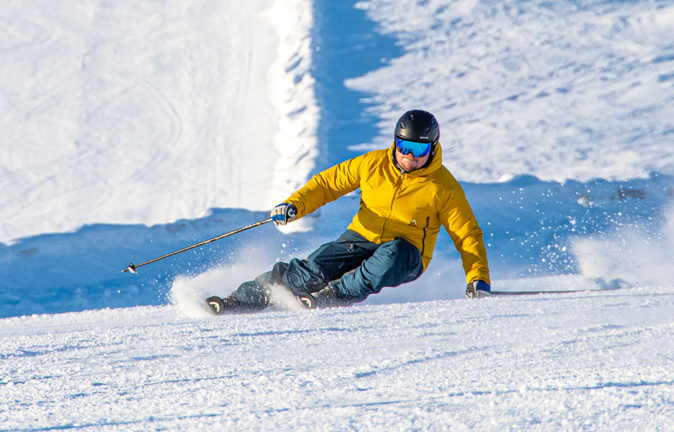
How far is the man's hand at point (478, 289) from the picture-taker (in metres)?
3.59

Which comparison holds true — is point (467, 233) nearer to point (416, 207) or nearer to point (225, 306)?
point (416, 207)

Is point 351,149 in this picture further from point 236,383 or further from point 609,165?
point 236,383

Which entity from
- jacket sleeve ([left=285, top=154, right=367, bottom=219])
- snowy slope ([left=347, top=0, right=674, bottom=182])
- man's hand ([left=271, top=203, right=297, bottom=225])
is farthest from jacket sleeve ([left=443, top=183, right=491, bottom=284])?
snowy slope ([left=347, top=0, right=674, bottom=182])

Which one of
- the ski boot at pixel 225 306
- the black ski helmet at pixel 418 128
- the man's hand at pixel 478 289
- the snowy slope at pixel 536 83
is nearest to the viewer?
the black ski helmet at pixel 418 128

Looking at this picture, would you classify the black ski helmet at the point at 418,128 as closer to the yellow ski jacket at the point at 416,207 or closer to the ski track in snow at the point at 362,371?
the yellow ski jacket at the point at 416,207

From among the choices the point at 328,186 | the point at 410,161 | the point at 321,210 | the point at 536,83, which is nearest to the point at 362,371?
the point at 410,161

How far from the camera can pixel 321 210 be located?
18.1ft

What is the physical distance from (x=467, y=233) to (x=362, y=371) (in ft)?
5.74

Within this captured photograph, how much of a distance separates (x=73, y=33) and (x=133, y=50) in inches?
34.6

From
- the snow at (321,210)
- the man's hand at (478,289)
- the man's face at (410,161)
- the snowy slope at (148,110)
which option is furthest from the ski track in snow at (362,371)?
the snowy slope at (148,110)

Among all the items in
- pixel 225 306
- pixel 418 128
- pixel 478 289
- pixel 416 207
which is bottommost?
pixel 478 289

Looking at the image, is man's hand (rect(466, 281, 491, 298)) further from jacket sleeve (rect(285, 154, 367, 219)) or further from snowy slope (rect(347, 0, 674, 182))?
snowy slope (rect(347, 0, 674, 182))

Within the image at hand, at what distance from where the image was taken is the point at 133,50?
26.1ft

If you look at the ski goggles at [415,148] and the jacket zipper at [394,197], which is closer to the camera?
the ski goggles at [415,148]
